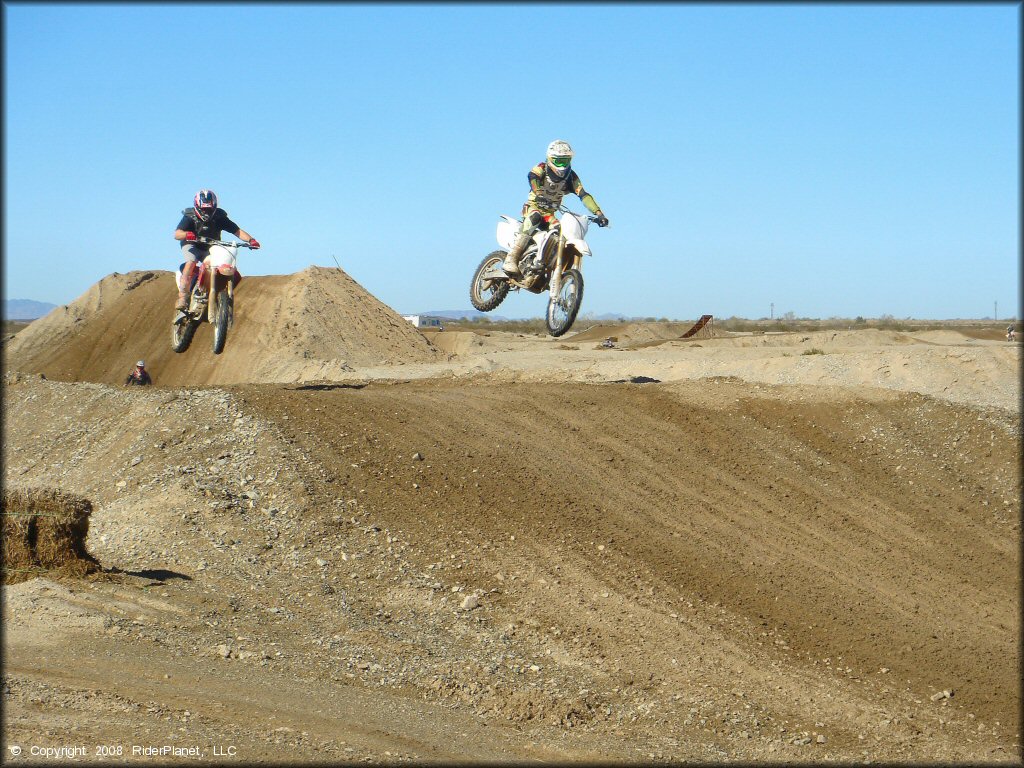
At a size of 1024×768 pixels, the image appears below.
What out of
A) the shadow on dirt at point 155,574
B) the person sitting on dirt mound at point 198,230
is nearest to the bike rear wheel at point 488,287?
→ the person sitting on dirt mound at point 198,230

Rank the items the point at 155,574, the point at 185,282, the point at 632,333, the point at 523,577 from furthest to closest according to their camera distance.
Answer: the point at 632,333, the point at 185,282, the point at 523,577, the point at 155,574

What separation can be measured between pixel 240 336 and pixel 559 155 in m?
19.4

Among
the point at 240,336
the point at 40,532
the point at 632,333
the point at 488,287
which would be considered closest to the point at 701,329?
the point at 632,333

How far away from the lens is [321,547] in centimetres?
1235

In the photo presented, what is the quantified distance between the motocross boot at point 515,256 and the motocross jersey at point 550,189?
0.47m

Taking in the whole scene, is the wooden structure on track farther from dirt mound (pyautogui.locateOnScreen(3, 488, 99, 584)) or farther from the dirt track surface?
dirt mound (pyautogui.locateOnScreen(3, 488, 99, 584))

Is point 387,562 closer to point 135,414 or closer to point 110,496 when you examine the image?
point 110,496

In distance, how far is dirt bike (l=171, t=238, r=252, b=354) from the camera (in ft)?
49.4

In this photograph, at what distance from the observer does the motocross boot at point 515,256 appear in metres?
14.9

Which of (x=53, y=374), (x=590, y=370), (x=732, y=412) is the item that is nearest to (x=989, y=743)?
(x=732, y=412)

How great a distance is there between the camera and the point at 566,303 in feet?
47.2

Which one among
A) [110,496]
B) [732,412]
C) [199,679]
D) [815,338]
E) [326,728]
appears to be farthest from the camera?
[815,338]

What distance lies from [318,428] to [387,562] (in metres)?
3.35

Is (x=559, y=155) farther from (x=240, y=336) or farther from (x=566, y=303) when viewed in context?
(x=240, y=336)
